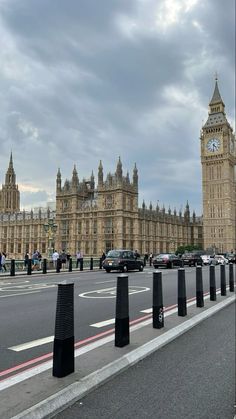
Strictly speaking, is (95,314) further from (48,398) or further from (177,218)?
(177,218)

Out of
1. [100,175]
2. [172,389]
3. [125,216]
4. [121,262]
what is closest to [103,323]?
[172,389]

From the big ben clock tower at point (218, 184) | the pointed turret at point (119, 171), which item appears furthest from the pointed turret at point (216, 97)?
the pointed turret at point (119, 171)

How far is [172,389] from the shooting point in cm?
422

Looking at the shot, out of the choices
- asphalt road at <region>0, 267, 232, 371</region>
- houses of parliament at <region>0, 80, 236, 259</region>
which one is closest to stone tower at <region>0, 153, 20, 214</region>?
houses of parliament at <region>0, 80, 236, 259</region>

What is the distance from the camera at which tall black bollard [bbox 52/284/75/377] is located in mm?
4145

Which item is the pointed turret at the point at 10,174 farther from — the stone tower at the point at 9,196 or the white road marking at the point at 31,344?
the white road marking at the point at 31,344

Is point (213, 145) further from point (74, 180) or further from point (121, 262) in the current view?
point (121, 262)

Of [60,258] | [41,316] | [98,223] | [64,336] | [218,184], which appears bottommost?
[41,316]

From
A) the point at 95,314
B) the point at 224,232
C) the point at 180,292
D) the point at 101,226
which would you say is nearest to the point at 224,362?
the point at 180,292

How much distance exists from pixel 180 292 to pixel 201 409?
4.54m

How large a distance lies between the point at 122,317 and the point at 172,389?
1.54 m

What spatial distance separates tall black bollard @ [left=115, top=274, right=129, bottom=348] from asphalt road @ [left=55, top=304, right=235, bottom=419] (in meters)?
0.46

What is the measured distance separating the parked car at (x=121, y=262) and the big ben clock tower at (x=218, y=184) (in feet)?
286

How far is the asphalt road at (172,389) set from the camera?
356 centimetres
